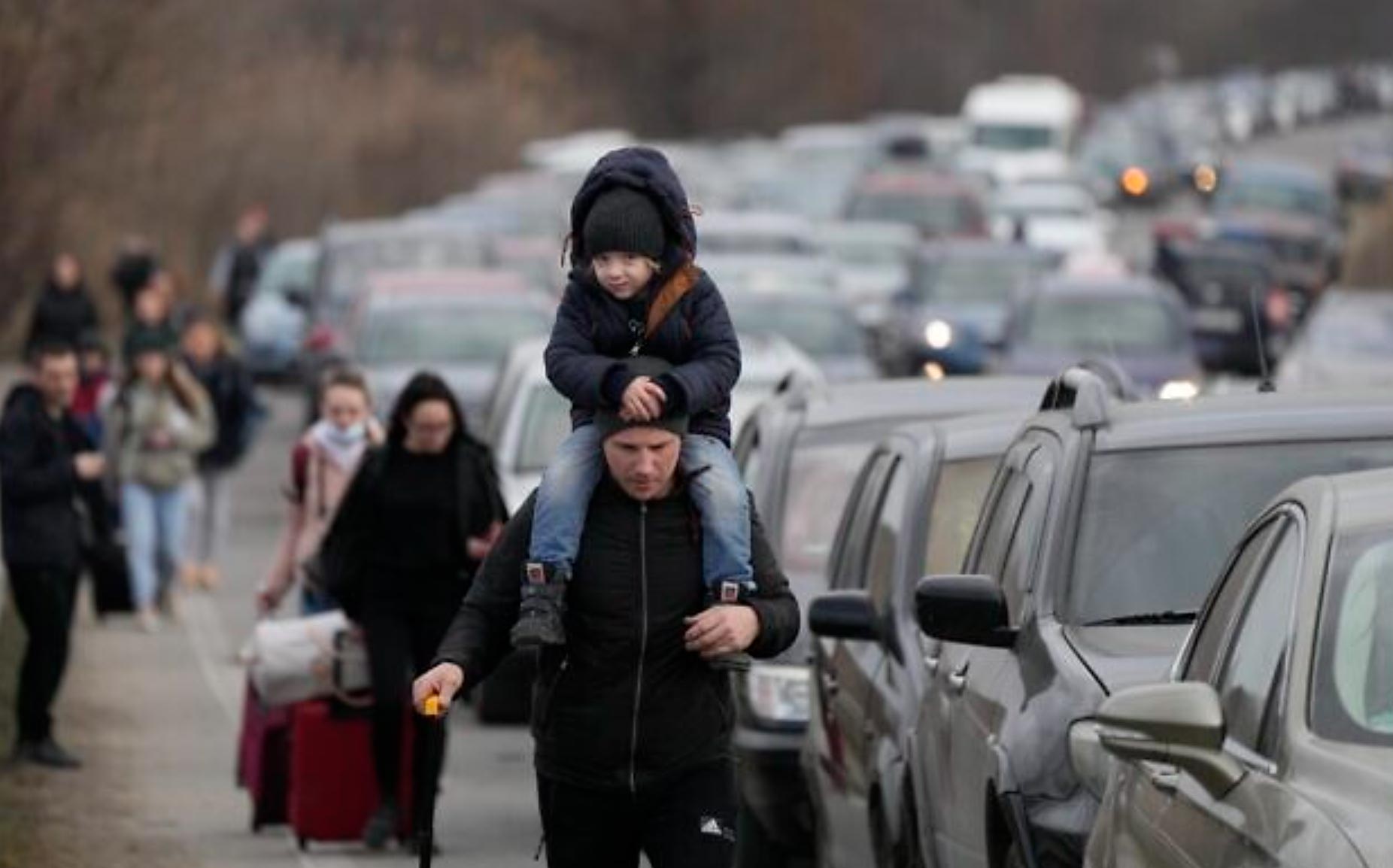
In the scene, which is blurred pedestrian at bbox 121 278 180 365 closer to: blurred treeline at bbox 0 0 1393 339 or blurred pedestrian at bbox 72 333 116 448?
blurred pedestrian at bbox 72 333 116 448

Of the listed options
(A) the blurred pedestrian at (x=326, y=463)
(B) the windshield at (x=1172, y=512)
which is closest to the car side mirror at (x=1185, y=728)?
(B) the windshield at (x=1172, y=512)

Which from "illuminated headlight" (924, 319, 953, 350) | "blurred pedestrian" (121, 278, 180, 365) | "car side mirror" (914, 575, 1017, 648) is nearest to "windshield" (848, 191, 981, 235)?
"illuminated headlight" (924, 319, 953, 350)

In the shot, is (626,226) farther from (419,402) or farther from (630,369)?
(419,402)

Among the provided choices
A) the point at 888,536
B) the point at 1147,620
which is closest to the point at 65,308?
the point at 888,536

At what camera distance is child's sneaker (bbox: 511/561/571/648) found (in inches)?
334

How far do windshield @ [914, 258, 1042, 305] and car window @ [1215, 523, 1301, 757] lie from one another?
3258cm

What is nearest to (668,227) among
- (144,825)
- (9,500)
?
(144,825)

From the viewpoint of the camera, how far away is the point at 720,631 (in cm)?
853

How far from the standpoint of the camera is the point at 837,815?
483 inches

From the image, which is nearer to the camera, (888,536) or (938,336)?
(888,536)

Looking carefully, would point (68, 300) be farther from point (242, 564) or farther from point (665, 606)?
point (665, 606)

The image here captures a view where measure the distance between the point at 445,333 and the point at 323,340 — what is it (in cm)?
464

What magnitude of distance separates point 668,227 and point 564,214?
1596 inches

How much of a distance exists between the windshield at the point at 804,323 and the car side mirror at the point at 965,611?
59.7 feet
